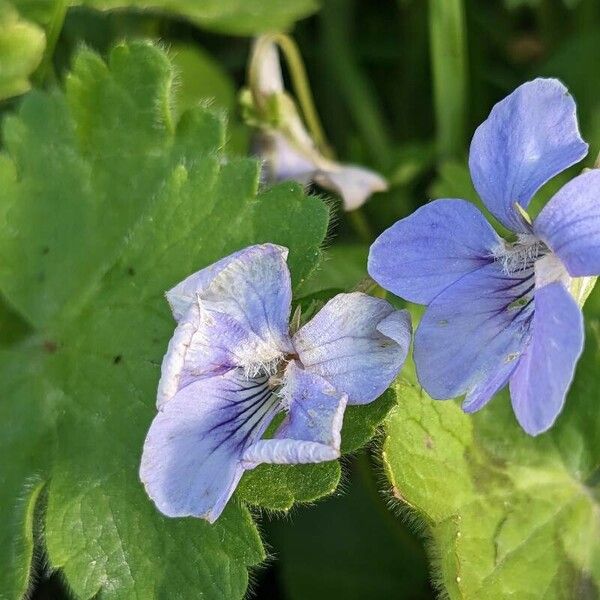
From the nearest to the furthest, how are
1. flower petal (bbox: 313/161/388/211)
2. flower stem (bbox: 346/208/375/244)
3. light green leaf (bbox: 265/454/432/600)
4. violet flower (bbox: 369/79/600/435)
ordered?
violet flower (bbox: 369/79/600/435)
flower petal (bbox: 313/161/388/211)
light green leaf (bbox: 265/454/432/600)
flower stem (bbox: 346/208/375/244)

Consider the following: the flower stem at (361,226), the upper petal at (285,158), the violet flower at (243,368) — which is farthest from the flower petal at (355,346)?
the flower stem at (361,226)

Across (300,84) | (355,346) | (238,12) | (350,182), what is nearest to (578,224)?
(355,346)

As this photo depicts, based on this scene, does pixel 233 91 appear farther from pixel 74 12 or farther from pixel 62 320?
pixel 62 320

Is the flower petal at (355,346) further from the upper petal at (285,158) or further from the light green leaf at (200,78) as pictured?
the light green leaf at (200,78)

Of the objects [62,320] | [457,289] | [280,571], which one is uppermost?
[457,289]

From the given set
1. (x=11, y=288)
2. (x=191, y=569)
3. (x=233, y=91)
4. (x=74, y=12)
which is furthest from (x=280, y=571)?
(x=74, y=12)

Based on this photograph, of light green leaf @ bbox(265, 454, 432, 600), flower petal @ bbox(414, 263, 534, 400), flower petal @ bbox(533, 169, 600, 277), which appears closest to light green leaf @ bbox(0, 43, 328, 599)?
flower petal @ bbox(414, 263, 534, 400)

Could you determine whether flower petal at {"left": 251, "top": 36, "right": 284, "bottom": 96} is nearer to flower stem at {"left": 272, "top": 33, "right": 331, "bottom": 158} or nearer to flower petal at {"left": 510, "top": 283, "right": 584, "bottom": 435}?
flower stem at {"left": 272, "top": 33, "right": 331, "bottom": 158}
